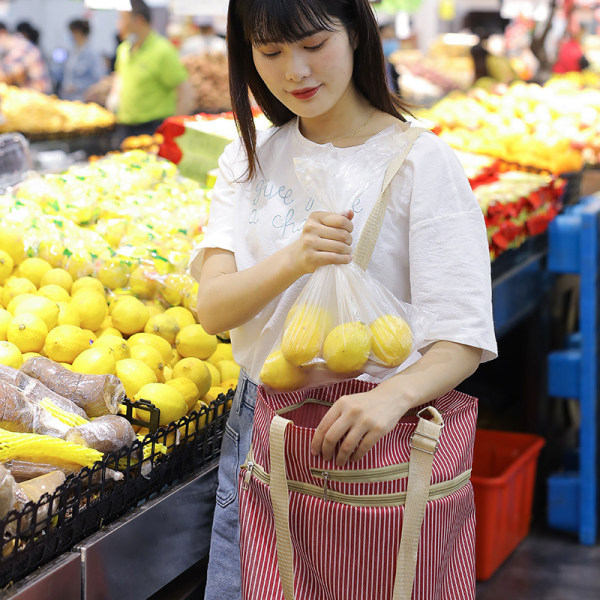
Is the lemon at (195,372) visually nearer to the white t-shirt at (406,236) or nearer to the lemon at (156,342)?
the lemon at (156,342)

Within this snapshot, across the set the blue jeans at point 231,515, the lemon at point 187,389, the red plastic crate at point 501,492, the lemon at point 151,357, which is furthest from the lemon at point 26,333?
the red plastic crate at point 501,492

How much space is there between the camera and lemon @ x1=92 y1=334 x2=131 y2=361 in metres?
2.05

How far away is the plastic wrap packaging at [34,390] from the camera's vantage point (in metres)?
1.71

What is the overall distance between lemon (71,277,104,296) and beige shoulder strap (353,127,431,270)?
1140 millimetres

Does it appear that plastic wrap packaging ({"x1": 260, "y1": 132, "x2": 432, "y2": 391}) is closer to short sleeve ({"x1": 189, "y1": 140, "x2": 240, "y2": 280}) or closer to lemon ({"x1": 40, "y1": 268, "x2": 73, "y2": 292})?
short sleeve ({"x1": 189, "y1": 140, "x2": 240, "y2": 280})

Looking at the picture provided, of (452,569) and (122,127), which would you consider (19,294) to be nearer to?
(452,569)

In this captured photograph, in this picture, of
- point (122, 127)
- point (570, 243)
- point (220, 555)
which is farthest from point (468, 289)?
point (122, 127)

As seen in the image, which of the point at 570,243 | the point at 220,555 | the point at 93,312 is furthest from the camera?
the point at 570,243

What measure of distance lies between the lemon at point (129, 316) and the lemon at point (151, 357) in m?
0.14

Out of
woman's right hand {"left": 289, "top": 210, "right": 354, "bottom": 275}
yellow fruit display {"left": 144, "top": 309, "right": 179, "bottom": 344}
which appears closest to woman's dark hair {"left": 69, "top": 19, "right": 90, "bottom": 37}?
yellow fruit display {"left": 144, "top": 309, "right": 179, "bottom": 344}

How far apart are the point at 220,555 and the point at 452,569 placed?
0.49 m

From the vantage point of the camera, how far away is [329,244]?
131cm

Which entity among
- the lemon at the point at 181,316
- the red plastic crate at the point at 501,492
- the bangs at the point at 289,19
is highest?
the bangs at the point at 289,19

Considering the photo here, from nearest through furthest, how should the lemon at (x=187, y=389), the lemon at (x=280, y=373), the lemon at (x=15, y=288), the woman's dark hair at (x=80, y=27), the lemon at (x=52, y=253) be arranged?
1. the lemon at (x=280, y=373)
2. the lemon at (x=187, y=389)
3. the lemon at (x=15, y=288)
4. the lemon at (x=52, y=253)
5. the woman's dark hair at (x=80, y=27)
